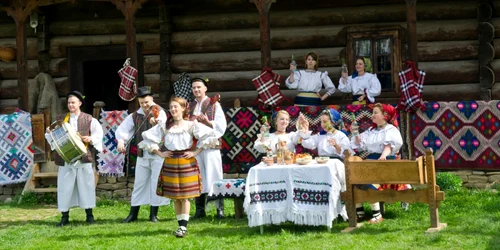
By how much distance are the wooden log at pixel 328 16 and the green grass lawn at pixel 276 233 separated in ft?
11.8

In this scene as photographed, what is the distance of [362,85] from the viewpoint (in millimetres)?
12227

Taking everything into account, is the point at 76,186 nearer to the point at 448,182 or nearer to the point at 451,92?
the point at 448,182

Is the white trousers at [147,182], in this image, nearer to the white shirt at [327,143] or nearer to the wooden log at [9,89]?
the white shirt at [327,143]

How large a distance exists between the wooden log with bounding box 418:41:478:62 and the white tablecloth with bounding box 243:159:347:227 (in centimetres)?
515

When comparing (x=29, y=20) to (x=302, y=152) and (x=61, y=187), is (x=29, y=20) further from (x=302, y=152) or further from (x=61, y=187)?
(x=302, y=152)

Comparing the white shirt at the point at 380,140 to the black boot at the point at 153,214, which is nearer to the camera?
the white shirt at the point at 380,140

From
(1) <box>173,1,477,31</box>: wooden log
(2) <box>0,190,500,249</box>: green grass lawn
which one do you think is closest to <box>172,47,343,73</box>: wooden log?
(1) <box>173,1,477,31</box>: wooden log

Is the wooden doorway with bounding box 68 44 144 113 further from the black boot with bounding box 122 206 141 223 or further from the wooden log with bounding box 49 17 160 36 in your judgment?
the black boot with bounding box 122 206 141 223

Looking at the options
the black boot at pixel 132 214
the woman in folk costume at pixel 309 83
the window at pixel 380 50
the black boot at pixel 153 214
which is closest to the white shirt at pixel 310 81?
the woman in folk costume at pixel 309 83

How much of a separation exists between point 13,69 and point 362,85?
714cm

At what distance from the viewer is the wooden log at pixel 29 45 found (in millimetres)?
15484

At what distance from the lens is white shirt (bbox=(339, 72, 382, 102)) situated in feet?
39.8

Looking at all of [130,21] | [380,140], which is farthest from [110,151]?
[380,140]

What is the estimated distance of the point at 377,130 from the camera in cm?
952
